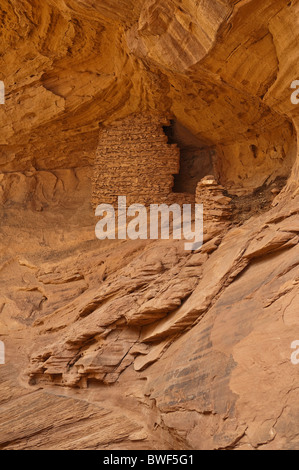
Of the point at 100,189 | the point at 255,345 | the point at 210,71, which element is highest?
the point at 210,71

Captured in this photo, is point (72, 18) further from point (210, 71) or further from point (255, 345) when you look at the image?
point (255, 345)

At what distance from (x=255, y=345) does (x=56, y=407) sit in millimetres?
2648

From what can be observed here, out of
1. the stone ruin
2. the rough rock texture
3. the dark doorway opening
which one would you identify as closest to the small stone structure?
the rough rock texture

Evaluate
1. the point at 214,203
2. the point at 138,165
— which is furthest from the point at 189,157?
the point at 214,203

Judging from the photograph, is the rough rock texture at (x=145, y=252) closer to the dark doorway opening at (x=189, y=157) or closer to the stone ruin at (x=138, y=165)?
the dark doorway opening at (x=189, y=157)

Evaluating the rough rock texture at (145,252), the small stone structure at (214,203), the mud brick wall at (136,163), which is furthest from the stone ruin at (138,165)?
the small stone structure at (214,203)

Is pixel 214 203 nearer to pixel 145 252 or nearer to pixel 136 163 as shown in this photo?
pixel 145 252

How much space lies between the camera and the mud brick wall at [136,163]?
8555mm

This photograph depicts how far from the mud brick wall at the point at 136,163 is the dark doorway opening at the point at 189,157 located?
1.54 feet

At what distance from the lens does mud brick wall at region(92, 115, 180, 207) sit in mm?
8555
